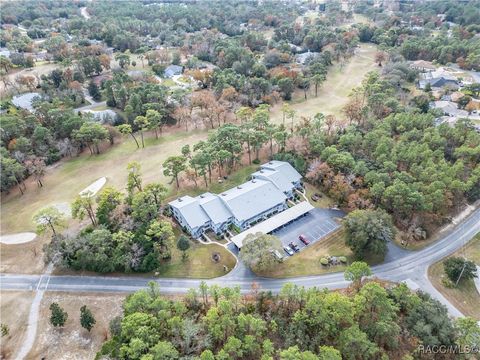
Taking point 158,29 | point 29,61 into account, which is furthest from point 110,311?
point 158,29

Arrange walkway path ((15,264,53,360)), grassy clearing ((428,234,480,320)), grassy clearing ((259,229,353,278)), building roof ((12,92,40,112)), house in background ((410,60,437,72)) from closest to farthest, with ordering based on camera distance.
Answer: walkway path ((15,264,53,360)) → grassy clearing ((428,234,480,320)) → grassy clearing ((259,229,353,278)) → building roof ((12,92,40,112)) → house in background ((410,60,437,72))

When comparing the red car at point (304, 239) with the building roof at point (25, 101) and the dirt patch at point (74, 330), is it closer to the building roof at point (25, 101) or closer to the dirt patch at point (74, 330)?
the dirt patch at point (74, 330)

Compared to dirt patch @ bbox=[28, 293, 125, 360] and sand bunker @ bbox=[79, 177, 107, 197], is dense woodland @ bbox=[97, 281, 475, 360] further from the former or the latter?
sand bunker @ bbox=[79, 177, 107, 197]

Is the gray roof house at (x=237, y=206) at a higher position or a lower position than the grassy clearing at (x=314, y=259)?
higher

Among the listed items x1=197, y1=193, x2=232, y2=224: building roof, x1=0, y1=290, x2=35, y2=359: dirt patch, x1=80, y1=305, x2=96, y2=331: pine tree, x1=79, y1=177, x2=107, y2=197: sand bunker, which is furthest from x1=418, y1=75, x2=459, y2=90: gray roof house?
x1=0, y1=290, x2=35, y2=359: dirt patch

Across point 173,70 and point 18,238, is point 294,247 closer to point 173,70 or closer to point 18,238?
point 18,238

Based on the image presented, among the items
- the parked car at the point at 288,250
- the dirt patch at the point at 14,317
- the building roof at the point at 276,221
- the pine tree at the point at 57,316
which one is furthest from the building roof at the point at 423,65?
the dirt patch at the point at 14,317
